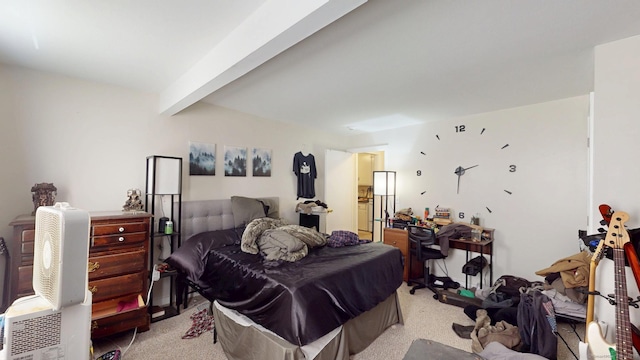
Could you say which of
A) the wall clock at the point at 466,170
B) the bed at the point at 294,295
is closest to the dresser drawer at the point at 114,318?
the bed at the point at 294,295

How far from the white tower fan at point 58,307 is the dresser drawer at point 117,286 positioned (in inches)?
63.1

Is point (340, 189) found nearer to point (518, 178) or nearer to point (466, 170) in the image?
point (466, 170)

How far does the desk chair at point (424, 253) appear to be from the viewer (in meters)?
3.48

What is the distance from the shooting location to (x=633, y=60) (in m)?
1.84

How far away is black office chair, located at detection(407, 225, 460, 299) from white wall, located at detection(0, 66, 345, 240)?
8.67ft

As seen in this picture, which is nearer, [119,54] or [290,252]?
[119,54]

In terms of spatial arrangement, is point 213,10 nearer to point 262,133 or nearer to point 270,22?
point 270,22

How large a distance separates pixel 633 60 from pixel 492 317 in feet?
7.86

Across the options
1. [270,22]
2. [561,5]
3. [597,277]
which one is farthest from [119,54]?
[597,277]

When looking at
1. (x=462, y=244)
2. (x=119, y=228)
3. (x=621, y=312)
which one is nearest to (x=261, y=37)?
(x=119, y=228)

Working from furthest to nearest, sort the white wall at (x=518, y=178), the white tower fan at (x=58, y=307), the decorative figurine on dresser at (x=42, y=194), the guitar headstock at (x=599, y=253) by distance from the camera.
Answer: the white wall at (x=518, y=178), the decorative figurine on dresser at (x=42, y=194), the guitar headstock at (x=599, y=253), the white tower fan at (x=58, y=307)

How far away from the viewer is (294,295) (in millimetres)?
1764

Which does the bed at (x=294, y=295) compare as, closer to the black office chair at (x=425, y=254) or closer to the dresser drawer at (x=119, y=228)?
the dresser drawer at (x=119, y=228)

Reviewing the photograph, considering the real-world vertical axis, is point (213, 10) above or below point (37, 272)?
above
